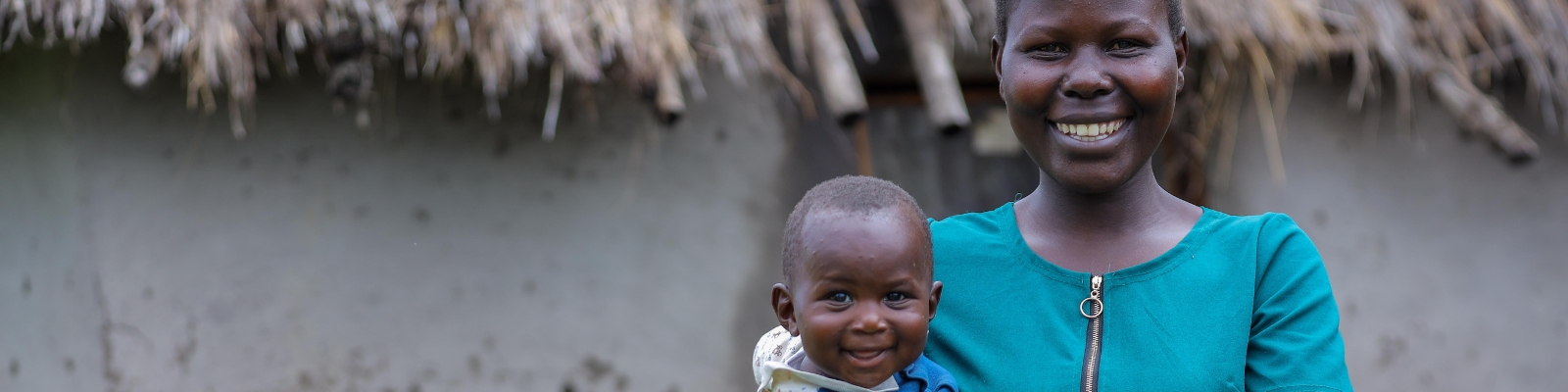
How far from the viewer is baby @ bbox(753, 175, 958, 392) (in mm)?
1615

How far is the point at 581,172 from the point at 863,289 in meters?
2.28

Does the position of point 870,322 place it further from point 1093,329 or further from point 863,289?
point 1093,329

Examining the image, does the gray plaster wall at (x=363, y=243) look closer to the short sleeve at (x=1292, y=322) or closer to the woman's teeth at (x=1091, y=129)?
the woman's teeth at (x=1091, y=129)

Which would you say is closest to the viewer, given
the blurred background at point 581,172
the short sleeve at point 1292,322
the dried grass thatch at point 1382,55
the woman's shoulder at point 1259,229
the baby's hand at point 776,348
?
the short sleeve at point 1292,322

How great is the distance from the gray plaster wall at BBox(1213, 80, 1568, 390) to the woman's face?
8.87ft

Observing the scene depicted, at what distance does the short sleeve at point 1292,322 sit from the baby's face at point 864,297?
1.44ft

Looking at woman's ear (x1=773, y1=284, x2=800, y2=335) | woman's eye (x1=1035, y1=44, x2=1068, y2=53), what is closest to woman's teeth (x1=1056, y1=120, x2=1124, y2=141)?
woman's eye (x1=1035, y1=44, x2=1068, y2=53)

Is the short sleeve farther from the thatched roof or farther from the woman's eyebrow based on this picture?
the thatched roof

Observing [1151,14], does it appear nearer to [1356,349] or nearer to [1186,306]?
[1186,306]

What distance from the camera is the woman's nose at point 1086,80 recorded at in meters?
1.57

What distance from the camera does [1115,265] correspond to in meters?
1.65

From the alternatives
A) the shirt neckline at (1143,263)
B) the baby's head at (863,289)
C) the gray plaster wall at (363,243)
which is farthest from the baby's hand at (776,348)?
the gray plaster wall at (363,243)

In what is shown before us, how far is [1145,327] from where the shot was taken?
1542 millimetres

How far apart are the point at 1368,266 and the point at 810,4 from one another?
2.19m
